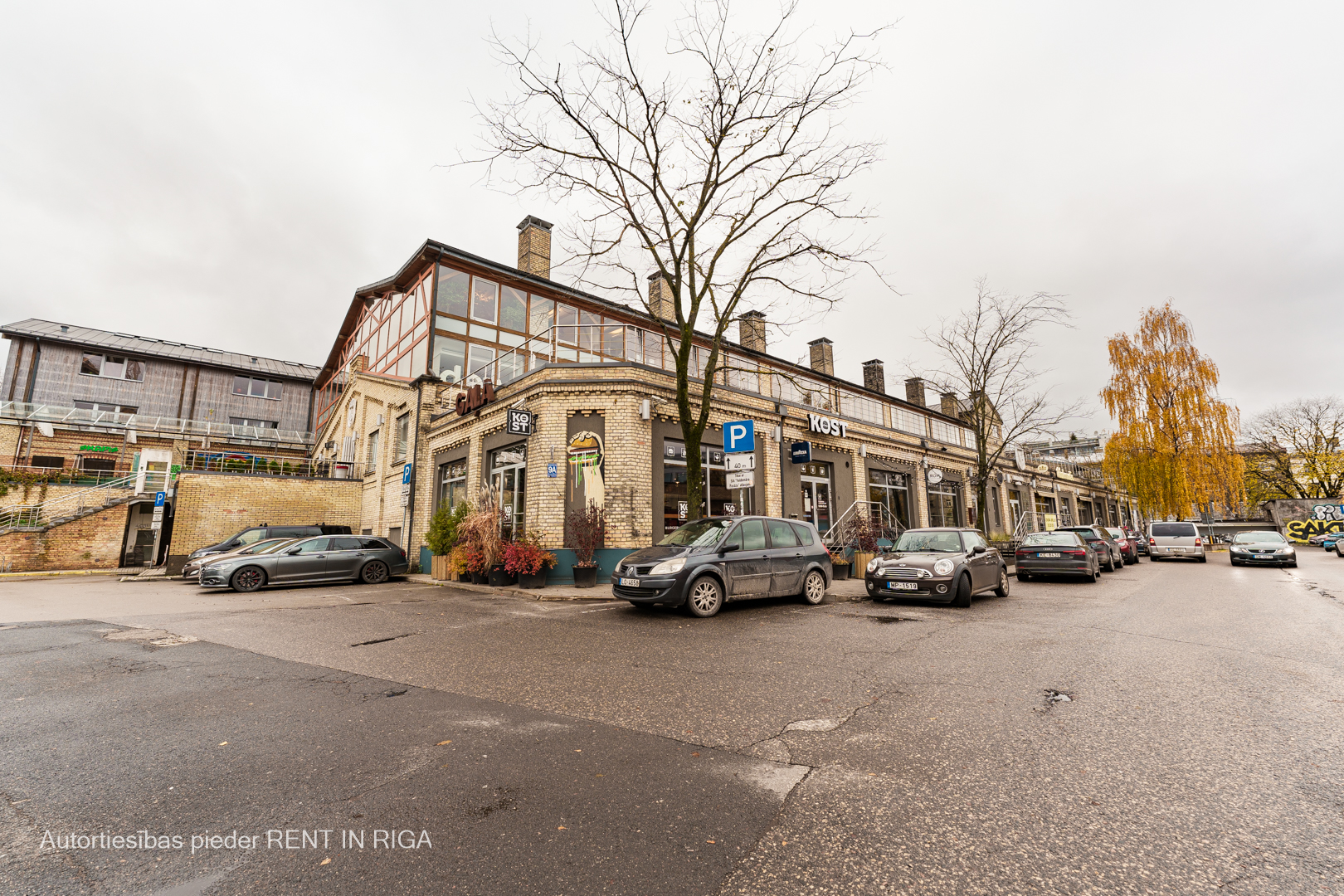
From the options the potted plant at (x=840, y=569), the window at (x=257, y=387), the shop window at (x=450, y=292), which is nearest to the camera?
the potted plant at (x=840, y=569)

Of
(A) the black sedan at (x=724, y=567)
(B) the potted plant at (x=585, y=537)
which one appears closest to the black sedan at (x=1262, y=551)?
(A) the black sedan at (x=724, y=567)

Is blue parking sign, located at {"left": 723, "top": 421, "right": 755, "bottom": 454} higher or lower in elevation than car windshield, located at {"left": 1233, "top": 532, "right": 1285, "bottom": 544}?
higher

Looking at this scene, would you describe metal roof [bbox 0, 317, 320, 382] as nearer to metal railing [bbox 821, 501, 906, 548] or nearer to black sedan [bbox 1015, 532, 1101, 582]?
metal railing [bbox 821, 501, 906, 548]

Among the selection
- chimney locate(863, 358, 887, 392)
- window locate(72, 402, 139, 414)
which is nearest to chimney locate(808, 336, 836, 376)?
chimney locate(863, 358, 887, 392)

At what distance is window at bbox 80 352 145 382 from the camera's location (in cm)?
3503

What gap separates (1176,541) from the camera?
76.2ft

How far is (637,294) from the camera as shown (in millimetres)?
13406

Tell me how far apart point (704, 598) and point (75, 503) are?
2902 centimetres

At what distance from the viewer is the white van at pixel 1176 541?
22812 millimetres

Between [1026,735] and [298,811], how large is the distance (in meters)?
4.32

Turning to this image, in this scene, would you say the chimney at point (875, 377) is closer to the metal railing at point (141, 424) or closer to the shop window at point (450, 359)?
the shop window at point (450, 359)

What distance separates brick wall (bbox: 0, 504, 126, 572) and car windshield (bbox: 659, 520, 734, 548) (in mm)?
25898

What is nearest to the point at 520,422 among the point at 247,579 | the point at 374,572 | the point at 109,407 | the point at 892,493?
the point at 374,572

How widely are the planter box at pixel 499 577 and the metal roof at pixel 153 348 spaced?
3531cm
